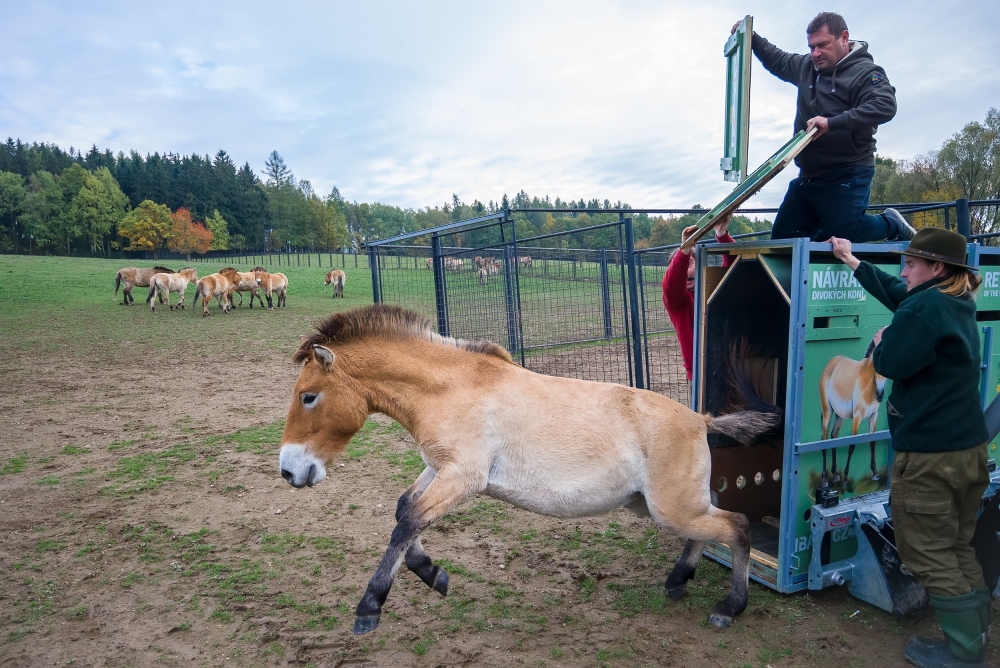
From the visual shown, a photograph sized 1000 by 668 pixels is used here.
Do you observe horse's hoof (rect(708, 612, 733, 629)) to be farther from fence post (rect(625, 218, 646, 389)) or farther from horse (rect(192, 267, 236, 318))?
horse (rect(192, 267, 236, 318))

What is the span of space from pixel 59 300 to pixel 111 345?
13245 mm

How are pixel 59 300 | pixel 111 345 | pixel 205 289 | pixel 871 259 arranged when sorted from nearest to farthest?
pixel 871 259
pixel 111 345
pixel 205 289
pixel 59 300

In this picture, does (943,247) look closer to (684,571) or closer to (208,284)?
(684,571)

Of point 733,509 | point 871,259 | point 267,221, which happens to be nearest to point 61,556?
point 733,509

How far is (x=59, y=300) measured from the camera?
24641 mm

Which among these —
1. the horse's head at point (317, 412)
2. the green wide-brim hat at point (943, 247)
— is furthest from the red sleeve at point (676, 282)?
the horse's head at point (317, 412)

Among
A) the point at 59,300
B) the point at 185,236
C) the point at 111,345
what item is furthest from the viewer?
the point at 185,236

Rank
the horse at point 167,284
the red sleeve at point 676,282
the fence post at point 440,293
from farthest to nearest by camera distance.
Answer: the horse at point 167,284 < the fence post at point 440,293 < the red sleeve at point 676,282

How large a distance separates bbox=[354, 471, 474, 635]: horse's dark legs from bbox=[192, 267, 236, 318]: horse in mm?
21325

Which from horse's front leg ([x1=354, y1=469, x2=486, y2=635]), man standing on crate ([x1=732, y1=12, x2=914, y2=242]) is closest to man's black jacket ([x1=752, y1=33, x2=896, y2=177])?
man standing on crate ([x1=732, y1=12, x2=914, y2=242])

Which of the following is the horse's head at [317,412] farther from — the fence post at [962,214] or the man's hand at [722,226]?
the fence post at [962,214]

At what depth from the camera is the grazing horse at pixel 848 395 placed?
3777mm

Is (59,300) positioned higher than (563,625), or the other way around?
(59,300)

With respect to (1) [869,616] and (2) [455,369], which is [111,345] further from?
(1) [869,616]
